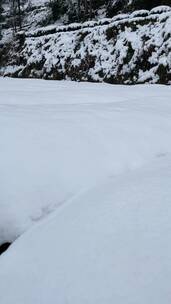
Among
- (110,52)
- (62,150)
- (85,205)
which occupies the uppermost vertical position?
(110,52)

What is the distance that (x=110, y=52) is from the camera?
8258 mm

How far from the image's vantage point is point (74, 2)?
19.6 meters

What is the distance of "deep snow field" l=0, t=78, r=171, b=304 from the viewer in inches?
37.8

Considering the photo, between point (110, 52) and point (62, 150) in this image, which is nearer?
point (62, 150)

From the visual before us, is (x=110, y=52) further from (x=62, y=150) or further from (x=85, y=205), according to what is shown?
(x=85, y=205)

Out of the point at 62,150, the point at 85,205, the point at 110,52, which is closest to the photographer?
the point at 85,205

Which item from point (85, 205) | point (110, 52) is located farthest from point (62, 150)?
point (110, 52)

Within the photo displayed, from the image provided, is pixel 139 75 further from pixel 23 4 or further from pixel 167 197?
pixel 23 4

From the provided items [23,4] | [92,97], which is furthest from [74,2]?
[92,97]

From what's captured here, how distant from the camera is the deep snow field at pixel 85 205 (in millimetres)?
960

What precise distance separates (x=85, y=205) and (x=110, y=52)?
736cm

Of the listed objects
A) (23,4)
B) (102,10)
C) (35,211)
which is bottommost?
(35,211)

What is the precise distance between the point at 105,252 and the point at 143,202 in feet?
0.94

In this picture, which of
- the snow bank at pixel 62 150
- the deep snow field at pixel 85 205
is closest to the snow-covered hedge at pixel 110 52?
the snow bank at pixel 62 150
